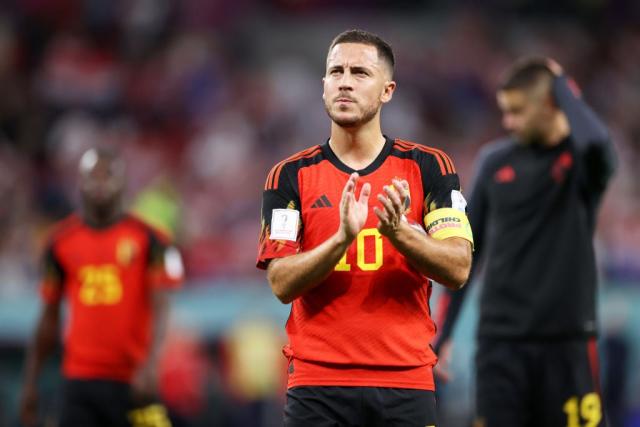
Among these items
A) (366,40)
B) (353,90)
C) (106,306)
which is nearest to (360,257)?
(353,90)

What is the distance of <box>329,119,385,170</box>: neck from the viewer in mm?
4688

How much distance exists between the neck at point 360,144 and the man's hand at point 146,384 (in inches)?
126

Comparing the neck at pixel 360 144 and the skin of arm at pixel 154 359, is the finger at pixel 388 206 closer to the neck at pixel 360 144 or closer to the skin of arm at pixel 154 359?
the neck at pixel 360 144

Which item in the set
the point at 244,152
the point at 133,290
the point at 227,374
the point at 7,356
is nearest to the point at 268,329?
the point at 227,374

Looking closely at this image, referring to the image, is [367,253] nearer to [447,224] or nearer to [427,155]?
[447,224]

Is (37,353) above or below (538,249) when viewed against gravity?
below

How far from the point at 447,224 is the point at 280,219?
653mm

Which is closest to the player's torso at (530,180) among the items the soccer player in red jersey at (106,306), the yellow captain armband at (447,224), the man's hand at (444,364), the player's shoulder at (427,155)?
the man's hand at (444,364)

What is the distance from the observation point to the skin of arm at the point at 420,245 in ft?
13.6

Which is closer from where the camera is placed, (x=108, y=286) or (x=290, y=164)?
(x=290, y=164)

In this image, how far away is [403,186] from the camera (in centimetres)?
417

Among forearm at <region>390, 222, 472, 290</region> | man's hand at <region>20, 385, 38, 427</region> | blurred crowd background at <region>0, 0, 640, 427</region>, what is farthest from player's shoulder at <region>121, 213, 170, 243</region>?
forearm at <region>390, 222, 472, 290</region>

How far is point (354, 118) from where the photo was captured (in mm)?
4598

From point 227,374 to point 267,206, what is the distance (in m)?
6.52
